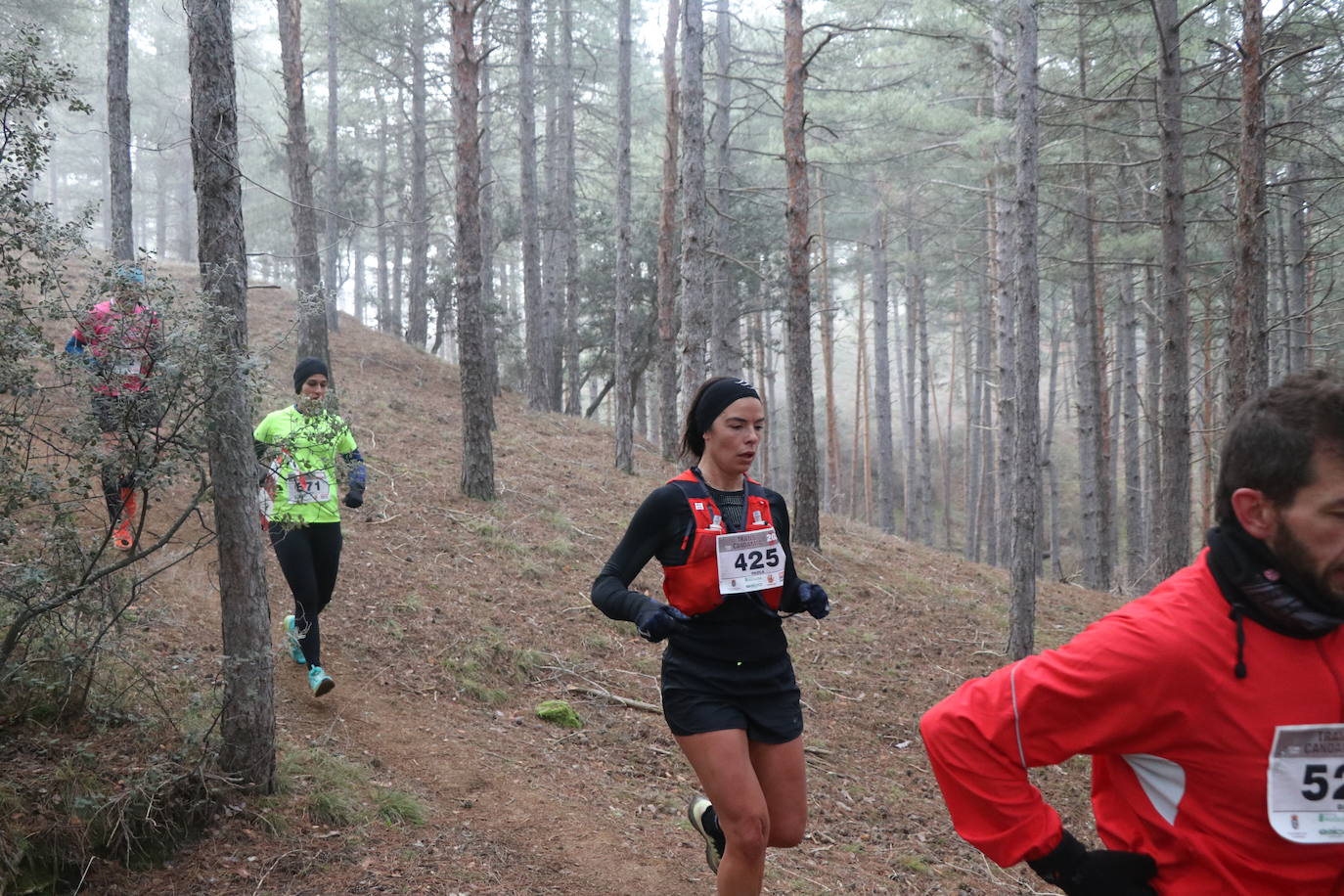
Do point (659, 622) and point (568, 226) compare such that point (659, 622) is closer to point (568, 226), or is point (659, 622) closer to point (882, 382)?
point (568, 226)

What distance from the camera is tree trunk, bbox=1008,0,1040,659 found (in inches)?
407

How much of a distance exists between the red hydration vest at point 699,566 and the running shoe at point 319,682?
3.46m

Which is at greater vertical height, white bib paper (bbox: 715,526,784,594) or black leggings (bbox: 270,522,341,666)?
white bib paper (bbox: 715,526,784,594)

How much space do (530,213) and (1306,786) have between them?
19.8 m

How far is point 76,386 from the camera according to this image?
4.21 meters

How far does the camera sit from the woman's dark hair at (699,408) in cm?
413

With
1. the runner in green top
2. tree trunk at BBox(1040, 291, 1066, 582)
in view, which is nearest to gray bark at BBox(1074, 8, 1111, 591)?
tree trunk at BBox(1040, 291, 1066, 582)

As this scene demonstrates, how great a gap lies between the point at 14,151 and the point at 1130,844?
510cm

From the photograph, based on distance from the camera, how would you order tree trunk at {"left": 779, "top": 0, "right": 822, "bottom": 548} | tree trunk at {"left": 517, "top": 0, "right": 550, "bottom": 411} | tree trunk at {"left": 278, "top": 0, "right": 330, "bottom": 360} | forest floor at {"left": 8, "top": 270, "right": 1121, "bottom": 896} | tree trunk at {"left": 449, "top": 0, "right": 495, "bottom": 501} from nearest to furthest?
forest floor at {"left": 8, "top": 270, "right": 1121, "bottom": 896} < tree trunk at {"left": 449, "top": 0, "right": 495, "bottom": 501} < tree trunk at {"left": 779, "top": 0, "right": 822, "bottom": 548} < tree trunk at {"left": 278, "top": 0, "right": 330, "bottom": 360} < tree trunk at {"left": 517, "top": 0, "right": 550, "bottom": 411}

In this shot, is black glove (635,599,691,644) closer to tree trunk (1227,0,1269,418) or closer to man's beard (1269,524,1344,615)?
man's beard (1269,524,1344,615)

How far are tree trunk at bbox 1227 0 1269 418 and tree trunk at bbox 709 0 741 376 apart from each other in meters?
10.5

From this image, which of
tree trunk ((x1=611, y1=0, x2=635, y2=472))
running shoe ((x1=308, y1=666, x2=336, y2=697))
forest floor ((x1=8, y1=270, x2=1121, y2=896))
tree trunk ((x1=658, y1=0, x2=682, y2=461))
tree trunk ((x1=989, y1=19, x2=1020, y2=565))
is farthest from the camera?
tree trunk ((x1=658, y1=0, x2=682, y2=461))

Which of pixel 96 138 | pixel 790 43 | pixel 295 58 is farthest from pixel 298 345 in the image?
pixel 96 138

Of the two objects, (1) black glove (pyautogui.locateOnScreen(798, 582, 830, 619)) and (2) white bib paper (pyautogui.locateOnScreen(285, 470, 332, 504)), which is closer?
(1) black glove (pyautogui.locateOnScreen(798, 582, 830, 619))
